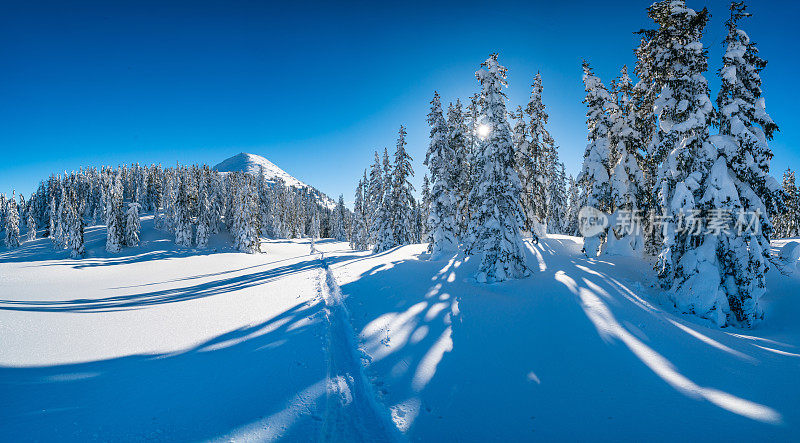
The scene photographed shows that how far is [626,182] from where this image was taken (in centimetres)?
1691

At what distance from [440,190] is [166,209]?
6072 centimetres

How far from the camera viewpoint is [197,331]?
956 centimetres

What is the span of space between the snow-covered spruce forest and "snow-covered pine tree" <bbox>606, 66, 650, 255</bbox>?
9cm

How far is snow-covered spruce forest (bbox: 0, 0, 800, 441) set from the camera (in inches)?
199

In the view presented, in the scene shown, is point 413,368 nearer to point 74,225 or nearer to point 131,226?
point 74,225

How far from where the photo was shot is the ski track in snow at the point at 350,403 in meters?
4.73

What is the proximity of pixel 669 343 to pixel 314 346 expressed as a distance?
9.28 m

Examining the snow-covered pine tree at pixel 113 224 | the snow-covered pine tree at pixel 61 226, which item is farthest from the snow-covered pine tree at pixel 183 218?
the snow-covered pine tree at pixel 61 226

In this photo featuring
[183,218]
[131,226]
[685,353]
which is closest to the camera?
[685,353]

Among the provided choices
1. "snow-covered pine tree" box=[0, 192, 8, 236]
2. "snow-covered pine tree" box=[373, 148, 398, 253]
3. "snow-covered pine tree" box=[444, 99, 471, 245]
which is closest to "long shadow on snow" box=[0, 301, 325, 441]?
"snow-covered pine tree" box=[444, 99, 471, 245]

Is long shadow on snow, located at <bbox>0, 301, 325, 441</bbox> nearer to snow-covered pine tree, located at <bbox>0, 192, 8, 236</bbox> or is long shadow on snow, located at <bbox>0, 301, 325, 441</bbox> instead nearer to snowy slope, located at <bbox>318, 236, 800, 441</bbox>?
snowy slope, located at <bbox>318, 236, 800, 441</bbox>

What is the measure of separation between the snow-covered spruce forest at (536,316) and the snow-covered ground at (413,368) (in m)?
0.05

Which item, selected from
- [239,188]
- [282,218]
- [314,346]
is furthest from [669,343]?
[282,218]

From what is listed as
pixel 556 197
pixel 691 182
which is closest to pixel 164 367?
pixel 691 182
